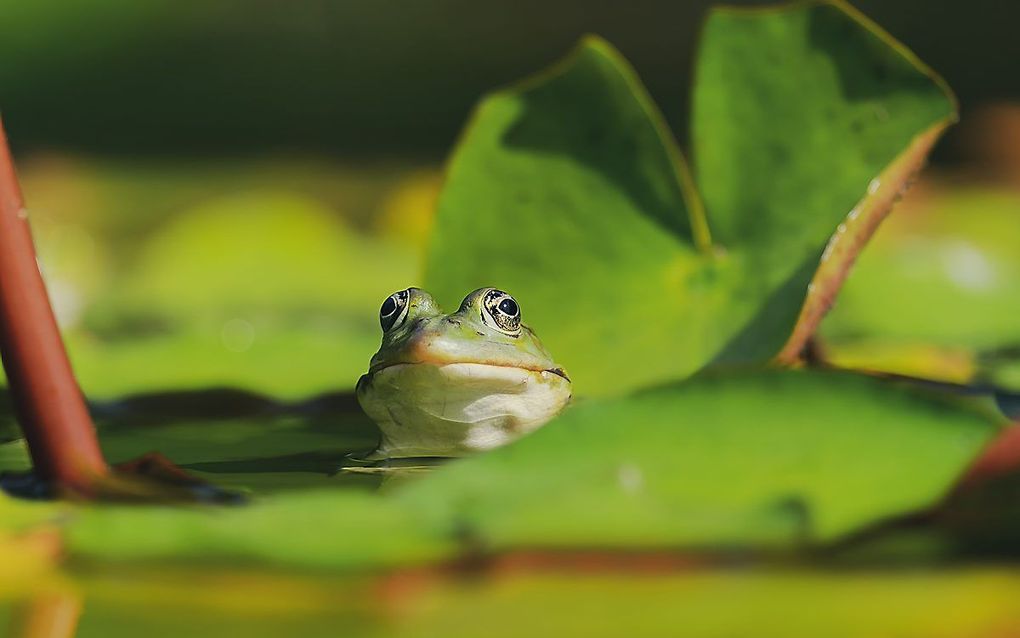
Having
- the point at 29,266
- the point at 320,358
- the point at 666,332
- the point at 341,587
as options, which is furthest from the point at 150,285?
the point at 341,587

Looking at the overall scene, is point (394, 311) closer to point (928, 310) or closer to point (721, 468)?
point (721, 468)

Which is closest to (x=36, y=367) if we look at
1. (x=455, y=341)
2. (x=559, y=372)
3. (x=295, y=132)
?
(x=455, y=341)

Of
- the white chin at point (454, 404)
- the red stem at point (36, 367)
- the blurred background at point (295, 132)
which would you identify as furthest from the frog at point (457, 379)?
the blurred background at point (295, 132)

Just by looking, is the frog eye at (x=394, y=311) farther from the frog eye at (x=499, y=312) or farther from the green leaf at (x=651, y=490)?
the green leaf at (x=651, y=490)

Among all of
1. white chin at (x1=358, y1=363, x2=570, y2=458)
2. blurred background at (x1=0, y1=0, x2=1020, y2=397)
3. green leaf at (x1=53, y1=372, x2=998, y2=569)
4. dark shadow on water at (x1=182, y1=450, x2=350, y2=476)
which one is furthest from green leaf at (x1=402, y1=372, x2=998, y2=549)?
blurred background at (x1=0, y1=0, x2=1020, y2=397)

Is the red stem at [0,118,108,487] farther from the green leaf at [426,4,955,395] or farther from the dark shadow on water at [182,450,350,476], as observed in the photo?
the green leaf at [426,4,955,395]
